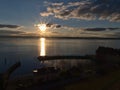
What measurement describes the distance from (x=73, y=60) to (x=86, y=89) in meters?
64.6

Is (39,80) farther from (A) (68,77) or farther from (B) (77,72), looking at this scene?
(B) (77,72)

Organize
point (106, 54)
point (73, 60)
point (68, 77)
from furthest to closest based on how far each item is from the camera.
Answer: point (73, 60) → point (106, 54) → point (68, 77)

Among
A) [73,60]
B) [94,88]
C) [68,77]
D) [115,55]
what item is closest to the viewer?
[94,88]

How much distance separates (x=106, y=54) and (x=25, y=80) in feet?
155

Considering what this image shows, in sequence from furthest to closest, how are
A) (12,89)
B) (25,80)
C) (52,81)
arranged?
1. (52,81)
2. (25,80)
3. (12,89)

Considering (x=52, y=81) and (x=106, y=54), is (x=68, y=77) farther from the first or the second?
(x=106, y=54)

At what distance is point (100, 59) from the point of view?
80062mm

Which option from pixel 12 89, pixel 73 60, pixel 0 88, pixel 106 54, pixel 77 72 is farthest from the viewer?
pixel 73 60

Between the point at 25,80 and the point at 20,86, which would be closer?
the point at 20,86

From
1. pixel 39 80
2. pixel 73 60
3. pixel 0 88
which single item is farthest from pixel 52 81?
pixel 73 60

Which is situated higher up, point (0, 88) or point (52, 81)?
point (0, 88)

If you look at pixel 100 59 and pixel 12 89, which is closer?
pixel 12 89

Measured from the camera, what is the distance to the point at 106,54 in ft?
257

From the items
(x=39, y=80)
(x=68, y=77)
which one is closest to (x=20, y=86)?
(x=39, y=80)
